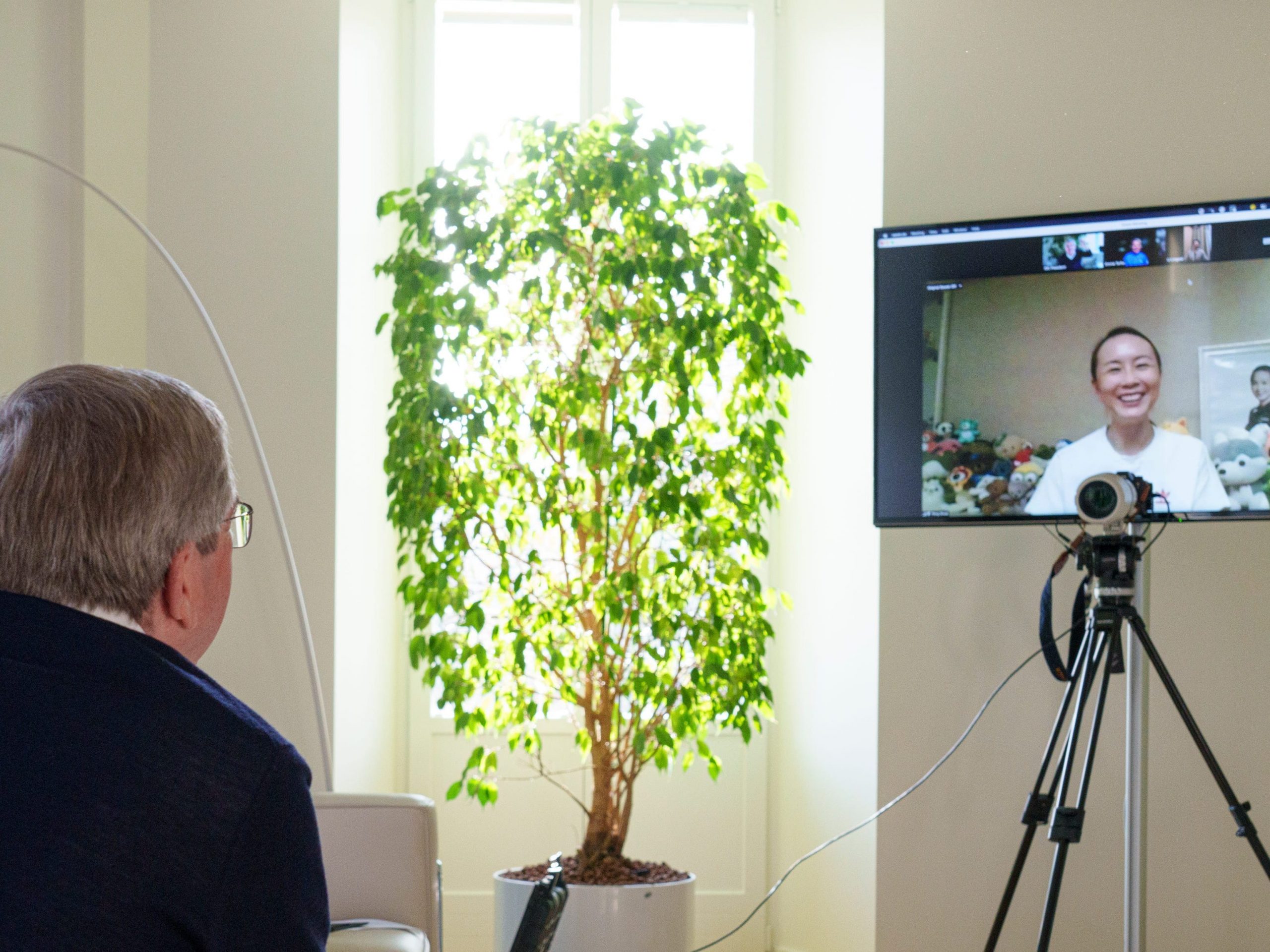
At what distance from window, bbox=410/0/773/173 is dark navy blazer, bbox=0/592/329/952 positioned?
3596mm

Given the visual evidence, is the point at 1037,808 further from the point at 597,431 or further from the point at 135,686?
the point at 135,686

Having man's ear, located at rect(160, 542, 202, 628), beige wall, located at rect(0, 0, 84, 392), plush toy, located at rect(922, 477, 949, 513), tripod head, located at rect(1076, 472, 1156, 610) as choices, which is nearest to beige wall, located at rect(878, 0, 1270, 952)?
plush toy, located at rect(922, 477, 949, 513)

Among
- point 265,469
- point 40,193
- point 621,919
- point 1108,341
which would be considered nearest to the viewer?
point 1108,341

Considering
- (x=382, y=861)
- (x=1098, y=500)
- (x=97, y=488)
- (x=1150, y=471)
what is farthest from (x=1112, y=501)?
(x=97, y=488)

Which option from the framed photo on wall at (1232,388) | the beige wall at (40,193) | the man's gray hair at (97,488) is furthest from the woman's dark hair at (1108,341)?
the beige wall at (40,193)

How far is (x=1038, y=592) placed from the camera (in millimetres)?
3305

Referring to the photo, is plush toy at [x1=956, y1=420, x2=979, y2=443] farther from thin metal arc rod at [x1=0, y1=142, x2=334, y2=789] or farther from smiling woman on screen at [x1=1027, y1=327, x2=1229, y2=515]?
thin metal arc rod at [x1=0, y1=142, x2=334, y2=789]

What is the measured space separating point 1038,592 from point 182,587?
2635 mm

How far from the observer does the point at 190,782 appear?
36.6 inches

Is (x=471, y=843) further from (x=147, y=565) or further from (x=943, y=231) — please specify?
(x=147, y=565)

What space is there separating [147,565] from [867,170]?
303 cm

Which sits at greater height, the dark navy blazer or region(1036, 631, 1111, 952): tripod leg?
the dark navy blazer

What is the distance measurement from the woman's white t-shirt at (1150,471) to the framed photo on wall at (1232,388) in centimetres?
6

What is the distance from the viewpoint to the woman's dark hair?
282 cm
